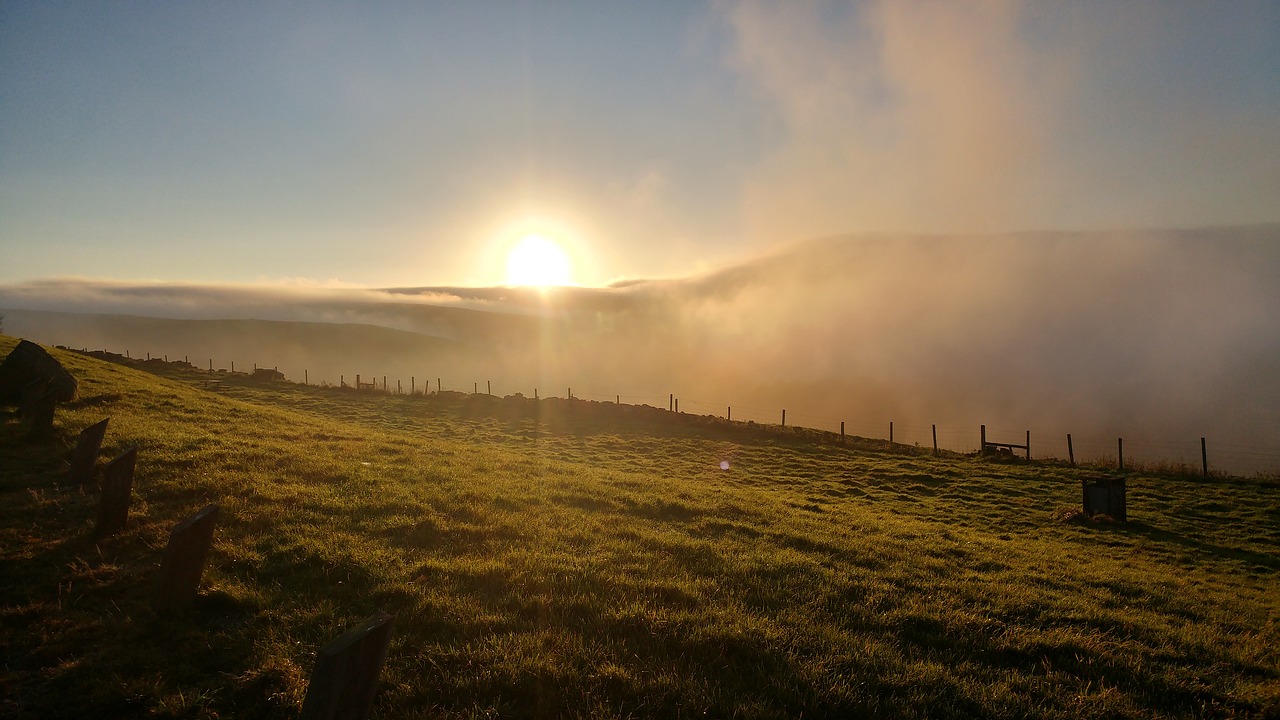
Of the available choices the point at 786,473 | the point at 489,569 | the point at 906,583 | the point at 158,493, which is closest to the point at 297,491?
the point at 158,493

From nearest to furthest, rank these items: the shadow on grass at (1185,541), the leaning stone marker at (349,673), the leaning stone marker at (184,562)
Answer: the leaning stone marker at (349,673)
the leaning stone marker at (184,562)
the shadow on grass at (1185,541)

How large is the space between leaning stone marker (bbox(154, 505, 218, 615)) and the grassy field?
0.27 m

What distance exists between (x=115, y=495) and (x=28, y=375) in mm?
14957

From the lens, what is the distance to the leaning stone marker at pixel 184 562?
21.9ft

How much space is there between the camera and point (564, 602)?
7.89m

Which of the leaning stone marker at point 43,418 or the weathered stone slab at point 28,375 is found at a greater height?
the weathered stone slab at point 28,375

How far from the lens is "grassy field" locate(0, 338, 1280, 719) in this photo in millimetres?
5883

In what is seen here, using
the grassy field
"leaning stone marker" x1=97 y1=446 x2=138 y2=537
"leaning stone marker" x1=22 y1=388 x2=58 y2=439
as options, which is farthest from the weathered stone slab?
"leaning stone marker" x1=97 y1=446 x2=138 y2=537

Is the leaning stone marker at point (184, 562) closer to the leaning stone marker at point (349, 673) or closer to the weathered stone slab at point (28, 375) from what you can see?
the leaning stone marker at point (349, 673)

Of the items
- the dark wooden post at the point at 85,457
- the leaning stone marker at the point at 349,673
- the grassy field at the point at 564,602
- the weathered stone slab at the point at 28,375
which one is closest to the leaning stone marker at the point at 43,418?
the grassy field at the point at 564,602

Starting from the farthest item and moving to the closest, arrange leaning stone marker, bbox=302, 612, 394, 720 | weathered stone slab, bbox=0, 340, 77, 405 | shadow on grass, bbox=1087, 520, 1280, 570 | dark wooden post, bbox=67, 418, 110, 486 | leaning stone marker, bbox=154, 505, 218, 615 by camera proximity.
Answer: shadow on grass, bbox=1087, 520, 1280, 570 < weathered stone slab, bbox=0, 340, 77, 405 < dark wooden post, bbox=67, 418, 110, 486 < leaning stone marker, bbox=154, 505, 218, 615 < leaning stone marker, bbox=302, 612, 394, 720

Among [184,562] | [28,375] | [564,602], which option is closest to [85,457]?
[184,562]

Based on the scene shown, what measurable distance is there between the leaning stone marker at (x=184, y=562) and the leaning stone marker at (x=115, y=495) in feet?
10.7

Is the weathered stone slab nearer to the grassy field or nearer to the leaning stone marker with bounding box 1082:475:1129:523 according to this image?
the grassy field
